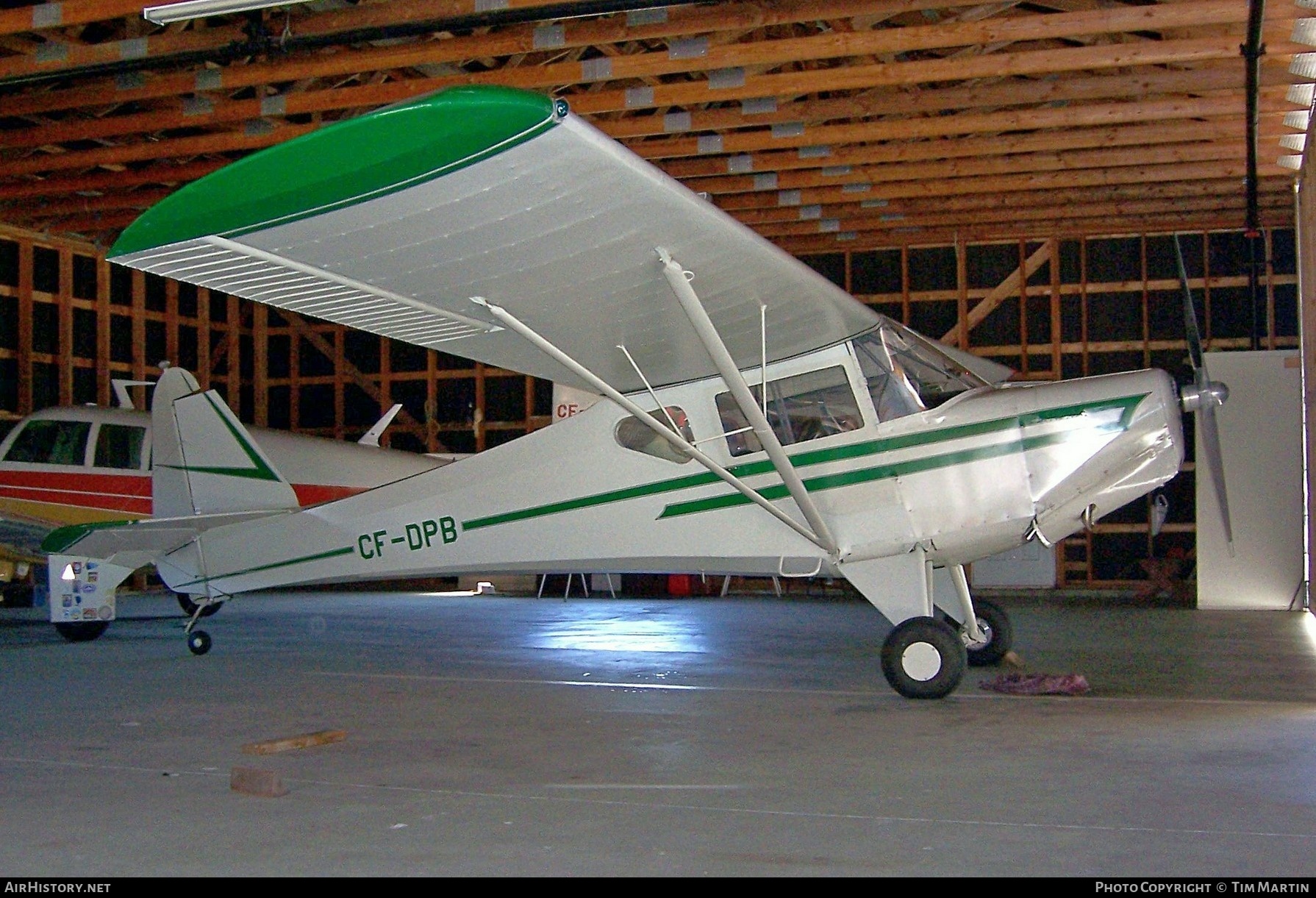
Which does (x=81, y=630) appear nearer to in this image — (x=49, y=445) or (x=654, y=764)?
(x=49, y=445)

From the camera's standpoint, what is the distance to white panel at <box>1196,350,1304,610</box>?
574 inches

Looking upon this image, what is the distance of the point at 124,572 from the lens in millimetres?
11320

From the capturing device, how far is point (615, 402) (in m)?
6.89

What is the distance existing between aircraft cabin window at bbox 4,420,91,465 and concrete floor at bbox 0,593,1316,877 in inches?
192

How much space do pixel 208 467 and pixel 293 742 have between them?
16.3ft

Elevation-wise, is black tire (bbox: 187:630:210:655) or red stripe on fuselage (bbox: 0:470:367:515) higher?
red stripe on fuselage (bbox: 0:470:367:515)

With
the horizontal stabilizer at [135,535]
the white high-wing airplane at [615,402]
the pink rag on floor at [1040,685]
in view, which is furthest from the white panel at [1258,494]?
the horizontal stabilizer at [135,535]

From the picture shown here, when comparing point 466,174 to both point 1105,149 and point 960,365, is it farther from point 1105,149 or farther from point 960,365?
point 1105,149

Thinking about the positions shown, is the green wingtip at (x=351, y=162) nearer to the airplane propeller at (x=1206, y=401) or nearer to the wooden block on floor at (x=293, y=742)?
the wooden block on floor at (x=293, y=742)

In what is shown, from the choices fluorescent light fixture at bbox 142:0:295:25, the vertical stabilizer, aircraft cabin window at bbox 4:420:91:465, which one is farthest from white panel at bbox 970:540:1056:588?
fluorescent light fixture at bbox 142:0:295:25

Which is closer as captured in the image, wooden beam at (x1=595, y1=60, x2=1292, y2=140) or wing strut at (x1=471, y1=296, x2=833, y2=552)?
wing strut at (x1=471, y1=296, x2=833, y2=552)

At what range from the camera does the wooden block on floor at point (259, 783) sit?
4.50 metres

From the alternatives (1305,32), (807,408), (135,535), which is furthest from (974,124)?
(135,535)

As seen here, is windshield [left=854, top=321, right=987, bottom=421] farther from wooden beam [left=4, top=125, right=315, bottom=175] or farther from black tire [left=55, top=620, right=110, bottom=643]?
wooden beam [left=4, top=125, right=315, bottom=175]
